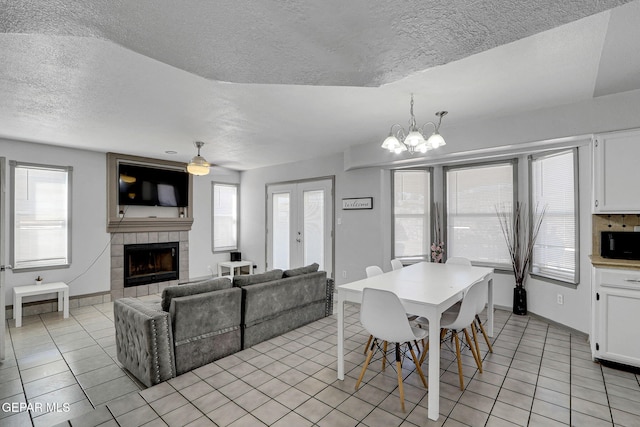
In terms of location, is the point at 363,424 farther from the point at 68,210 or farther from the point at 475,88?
the point at 68,210

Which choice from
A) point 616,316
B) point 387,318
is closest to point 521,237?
point 616,316

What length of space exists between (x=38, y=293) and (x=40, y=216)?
1.19m

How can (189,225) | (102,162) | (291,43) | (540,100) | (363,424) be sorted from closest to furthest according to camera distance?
(291,43)
(363,424)
(540,100)
(102,162)
(189,225)

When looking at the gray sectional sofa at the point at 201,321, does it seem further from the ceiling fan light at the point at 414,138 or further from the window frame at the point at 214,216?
the window frame at the point at 214,216

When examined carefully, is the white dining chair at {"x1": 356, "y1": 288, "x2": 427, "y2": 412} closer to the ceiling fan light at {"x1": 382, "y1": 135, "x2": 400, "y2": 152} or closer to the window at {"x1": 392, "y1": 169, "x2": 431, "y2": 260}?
the ceiling fan light at {"x1": 382, "y1": 135, "x2": 400, "y2": 152}

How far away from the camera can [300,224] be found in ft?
19.9

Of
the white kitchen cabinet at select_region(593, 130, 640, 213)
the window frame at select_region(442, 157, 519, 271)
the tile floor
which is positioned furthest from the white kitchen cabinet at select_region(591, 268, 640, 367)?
the window frame at select_region(442, 157, 519, 271)

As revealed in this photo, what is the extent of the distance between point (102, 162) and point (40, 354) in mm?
3177

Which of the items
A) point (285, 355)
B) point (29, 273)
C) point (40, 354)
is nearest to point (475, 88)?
point (285, 355)

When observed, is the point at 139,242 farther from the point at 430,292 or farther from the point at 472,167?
the point at 472,167

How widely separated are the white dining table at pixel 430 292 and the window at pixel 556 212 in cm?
113

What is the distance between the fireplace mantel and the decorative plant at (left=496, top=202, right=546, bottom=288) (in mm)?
5683

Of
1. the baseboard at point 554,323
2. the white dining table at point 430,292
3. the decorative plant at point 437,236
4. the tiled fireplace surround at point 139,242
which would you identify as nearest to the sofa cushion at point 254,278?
the white dining table at point 430,292

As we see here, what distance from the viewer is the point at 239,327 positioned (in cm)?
322
